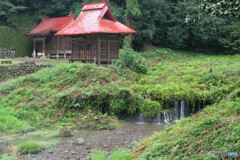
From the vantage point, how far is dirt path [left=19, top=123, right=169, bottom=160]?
28.5ft

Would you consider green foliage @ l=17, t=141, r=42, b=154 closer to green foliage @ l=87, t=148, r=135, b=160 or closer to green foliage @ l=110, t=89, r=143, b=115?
green foliage @ l=87, t=148, r=135, b=160

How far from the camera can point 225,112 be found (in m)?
7.63

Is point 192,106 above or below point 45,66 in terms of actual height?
below

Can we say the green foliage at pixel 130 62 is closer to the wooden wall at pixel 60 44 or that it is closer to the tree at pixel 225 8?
the wooden wall at pixel 60 44

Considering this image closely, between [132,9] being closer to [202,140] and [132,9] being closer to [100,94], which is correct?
[100,94]

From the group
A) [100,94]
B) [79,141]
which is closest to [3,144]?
[79,141]

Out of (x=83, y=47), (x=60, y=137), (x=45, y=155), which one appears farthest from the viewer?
(x=83, y=47)

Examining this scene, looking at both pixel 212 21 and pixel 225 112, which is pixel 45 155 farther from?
pixel 212 21

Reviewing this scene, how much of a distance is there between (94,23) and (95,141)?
11.6 metres

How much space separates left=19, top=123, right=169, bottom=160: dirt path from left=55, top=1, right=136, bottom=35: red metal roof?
8.87m

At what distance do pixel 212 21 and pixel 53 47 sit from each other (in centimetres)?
2009

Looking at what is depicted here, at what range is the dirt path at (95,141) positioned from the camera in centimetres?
869

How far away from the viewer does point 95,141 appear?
1023 cm

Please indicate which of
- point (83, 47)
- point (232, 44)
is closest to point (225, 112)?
point (83, 47)
